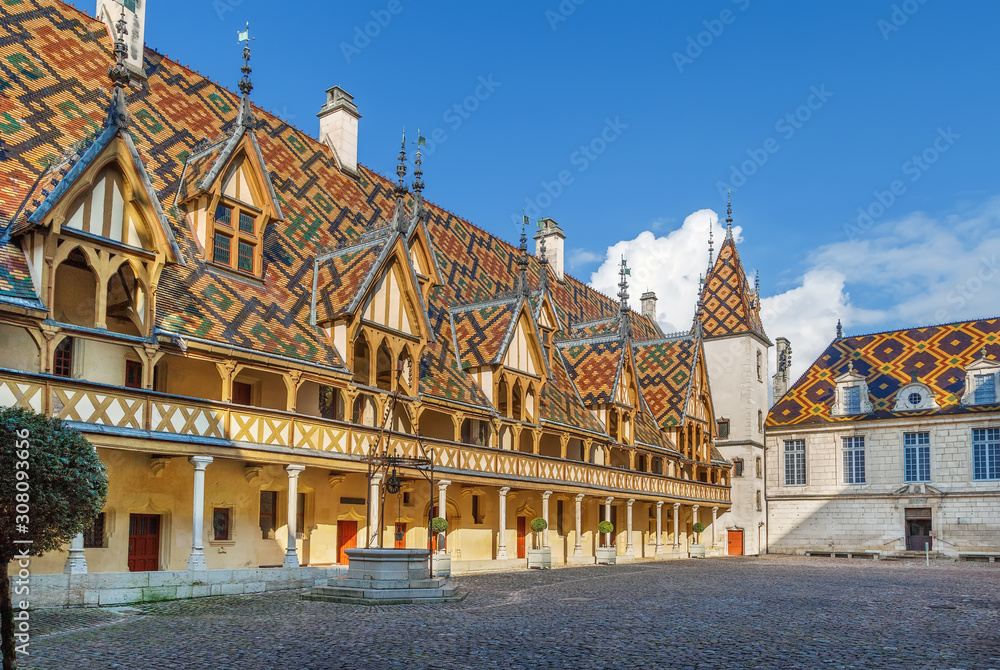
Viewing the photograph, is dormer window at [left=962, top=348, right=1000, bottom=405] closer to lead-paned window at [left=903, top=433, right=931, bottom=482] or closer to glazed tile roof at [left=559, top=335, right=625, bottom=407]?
lead-paned window at [left=903, top=433, right=931, bottom=482]

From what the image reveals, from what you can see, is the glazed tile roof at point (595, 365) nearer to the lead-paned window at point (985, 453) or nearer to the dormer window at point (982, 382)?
the dormer window at point (982, 382)

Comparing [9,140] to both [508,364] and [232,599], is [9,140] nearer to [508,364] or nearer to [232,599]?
[232,599]

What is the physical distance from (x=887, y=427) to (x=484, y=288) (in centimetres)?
2368

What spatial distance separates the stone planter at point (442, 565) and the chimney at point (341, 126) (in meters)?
14.2

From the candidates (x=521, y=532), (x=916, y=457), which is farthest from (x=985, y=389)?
(x=521, y=532)

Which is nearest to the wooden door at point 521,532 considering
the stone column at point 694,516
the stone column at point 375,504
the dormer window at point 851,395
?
the stone column at point 375,504

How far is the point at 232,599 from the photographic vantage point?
16.6 meters

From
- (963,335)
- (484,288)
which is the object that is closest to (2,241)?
(484,288)

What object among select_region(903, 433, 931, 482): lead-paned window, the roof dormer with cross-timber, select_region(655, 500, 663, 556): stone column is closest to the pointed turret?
select_region(903, 433, 931, 482): lead-paned window

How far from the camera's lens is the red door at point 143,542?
60.3 ft

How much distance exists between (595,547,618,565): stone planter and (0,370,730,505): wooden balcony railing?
5.48 meters

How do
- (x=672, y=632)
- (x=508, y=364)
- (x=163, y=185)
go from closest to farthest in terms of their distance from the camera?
(x=672, y=632) → (x=163, y=185) → (x=508, y=364)

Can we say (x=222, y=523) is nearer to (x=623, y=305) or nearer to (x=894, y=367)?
(x=623, y=305)

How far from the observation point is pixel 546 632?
12.6m
